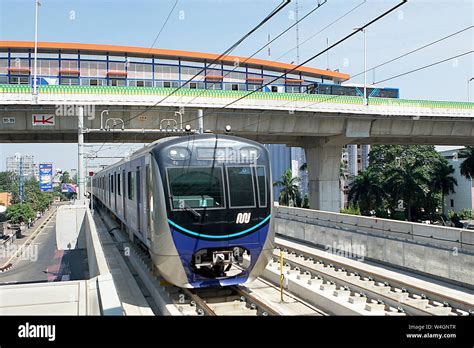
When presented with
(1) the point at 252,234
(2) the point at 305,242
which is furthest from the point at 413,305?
(2) the point at 305,242

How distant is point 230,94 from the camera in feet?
75.0

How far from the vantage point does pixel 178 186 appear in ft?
25.5

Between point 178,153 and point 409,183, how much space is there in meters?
34.4

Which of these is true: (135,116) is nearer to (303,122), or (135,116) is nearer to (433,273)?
(303,122)

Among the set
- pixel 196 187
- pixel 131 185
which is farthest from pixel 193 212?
pixel 131 185

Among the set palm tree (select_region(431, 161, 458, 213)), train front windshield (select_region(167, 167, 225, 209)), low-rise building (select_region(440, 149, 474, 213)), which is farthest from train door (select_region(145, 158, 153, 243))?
low-rise building (select_region(440, 149, 474, 213))

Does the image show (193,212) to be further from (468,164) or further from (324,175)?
(468,164)

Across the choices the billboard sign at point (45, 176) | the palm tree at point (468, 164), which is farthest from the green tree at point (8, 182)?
→ the palm tree at point (468, 164)

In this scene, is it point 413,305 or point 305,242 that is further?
point 305,242

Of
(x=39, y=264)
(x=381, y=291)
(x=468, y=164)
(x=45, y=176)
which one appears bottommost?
(x=39, y=264)

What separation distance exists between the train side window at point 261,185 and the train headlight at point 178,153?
1390mm

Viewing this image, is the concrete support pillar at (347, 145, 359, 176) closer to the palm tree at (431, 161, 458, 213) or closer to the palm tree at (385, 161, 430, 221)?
the palm tree at (431, 161, 458, 213)

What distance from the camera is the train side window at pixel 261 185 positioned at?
26.7 ft
